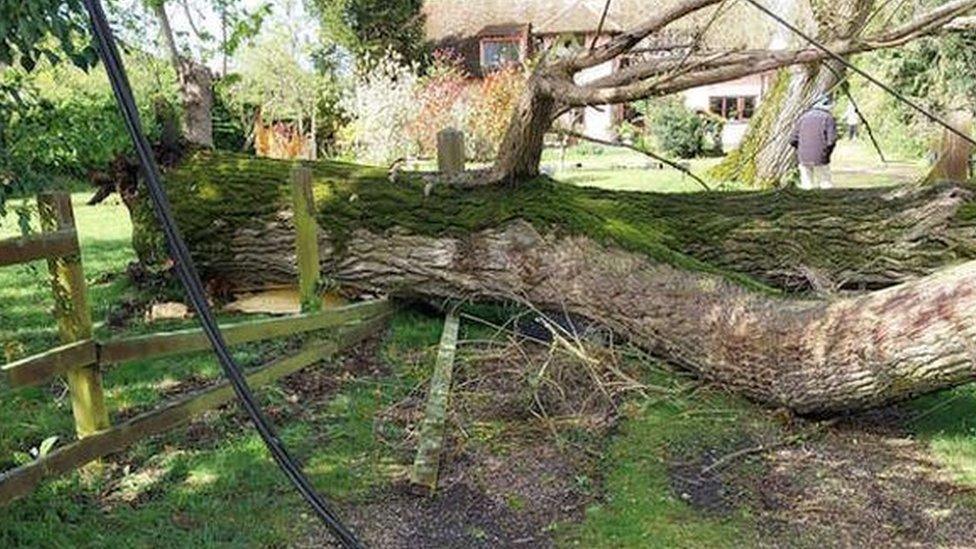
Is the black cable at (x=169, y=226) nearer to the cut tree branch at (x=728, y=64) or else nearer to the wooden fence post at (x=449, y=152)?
the cut tree branch at (x=728, y=64)

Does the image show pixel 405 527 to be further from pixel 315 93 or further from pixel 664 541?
pixel 315 93

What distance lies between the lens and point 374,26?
87.8 feet

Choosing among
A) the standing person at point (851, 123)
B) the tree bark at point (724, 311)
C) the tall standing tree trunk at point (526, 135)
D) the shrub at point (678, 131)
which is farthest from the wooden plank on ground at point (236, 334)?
the standing person at point (851, 123)

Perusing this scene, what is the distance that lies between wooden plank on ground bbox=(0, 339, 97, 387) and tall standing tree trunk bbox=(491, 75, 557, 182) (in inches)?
108

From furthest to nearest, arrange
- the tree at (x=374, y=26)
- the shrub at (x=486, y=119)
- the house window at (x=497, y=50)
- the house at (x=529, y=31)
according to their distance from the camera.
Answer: the house window at (x=497, y=50), the house at (x=529, y=31), the tree at (x=374, y=26), the shrub at (x=486, y=119)

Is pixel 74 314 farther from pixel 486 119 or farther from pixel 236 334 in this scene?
pixel 486 119

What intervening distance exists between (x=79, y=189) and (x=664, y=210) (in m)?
12.4

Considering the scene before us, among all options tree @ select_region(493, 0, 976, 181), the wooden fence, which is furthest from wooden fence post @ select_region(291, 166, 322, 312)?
tree @ select_region(493, 0, 976, 181)

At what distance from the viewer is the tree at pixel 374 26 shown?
25484mm

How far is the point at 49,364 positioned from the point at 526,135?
3.05m

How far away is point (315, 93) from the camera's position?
2019 cm

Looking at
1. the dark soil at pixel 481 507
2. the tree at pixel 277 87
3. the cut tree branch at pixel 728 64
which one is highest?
the tree at pixel 277 87

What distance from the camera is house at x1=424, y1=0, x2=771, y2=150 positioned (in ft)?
100

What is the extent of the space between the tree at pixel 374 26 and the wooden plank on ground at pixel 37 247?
22.7 metres
